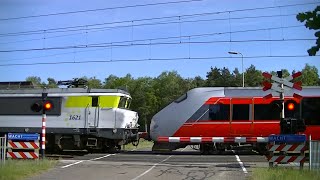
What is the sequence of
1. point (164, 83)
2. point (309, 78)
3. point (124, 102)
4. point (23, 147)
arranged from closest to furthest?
point (23, 147)
point (124, 102)
point (309, 78)
point (164, 83)

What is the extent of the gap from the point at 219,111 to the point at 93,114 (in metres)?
7.06

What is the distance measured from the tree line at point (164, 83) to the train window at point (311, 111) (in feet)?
159

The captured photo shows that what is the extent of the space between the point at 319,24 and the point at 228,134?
1882 cm

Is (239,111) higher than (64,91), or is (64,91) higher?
(64,91)

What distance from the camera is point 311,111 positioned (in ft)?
77.6

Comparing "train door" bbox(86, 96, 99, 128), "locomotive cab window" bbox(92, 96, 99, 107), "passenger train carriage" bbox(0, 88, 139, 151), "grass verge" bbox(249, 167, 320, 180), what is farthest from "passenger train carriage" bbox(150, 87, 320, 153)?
"grass verge" bbox(249, 167, 320, 180)

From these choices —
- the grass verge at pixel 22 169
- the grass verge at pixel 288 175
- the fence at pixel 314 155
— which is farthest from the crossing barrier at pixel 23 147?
the fence at pixel 314 155

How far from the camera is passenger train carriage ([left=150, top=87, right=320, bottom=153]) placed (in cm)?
2370

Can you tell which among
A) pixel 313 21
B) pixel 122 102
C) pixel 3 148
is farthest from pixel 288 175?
pixel 122 102

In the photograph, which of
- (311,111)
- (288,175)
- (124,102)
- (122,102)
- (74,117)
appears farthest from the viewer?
(124,102)

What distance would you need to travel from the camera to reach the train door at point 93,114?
24.4 metres

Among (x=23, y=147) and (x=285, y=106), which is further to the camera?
(x=23, y=147)

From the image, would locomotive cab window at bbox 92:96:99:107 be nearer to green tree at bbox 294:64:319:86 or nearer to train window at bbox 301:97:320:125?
train window at bbox 301:97:320:125

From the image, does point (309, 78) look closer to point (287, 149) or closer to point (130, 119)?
point (130, 119)
